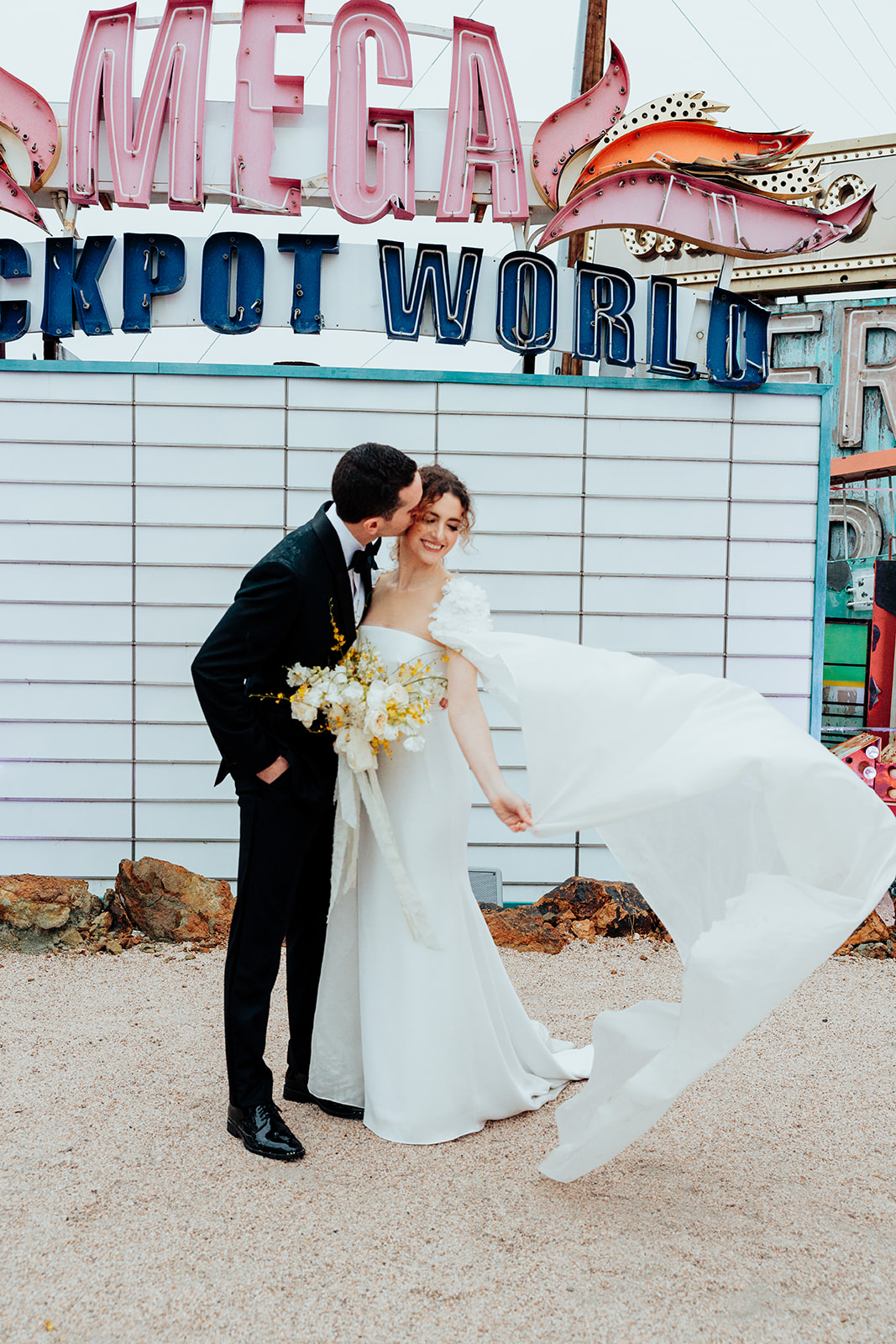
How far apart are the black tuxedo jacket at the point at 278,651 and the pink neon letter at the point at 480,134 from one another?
277 centimetres

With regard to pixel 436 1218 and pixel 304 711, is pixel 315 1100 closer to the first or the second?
pixel 436 1218

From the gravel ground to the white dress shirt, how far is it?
1.51 meters

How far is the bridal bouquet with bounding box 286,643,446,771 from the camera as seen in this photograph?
96.2 inches

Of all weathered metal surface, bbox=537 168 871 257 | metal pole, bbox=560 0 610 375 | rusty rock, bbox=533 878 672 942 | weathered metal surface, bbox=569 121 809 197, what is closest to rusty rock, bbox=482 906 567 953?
rusty rock, bbox=533 878 672 942

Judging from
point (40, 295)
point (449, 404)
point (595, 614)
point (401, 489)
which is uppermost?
point (40, 295)

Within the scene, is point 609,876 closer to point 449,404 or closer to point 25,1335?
point 449,404

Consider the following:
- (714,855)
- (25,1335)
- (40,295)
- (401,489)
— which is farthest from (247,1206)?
(40,295)

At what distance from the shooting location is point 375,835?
262cm

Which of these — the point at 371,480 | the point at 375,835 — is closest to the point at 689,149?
the point at 371,480

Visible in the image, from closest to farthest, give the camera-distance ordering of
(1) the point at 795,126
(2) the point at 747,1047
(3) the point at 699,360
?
(2) the point at 747,1047 → (1) the point at 795,126 → (3) the point at 699,360

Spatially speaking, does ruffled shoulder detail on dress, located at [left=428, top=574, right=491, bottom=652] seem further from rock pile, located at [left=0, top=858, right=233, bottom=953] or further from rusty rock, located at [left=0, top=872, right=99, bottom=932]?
rusty rock, located at [left=0, top=872, right=99, bottom=932]

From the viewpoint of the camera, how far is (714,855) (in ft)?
7.93

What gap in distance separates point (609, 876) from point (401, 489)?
3207mm

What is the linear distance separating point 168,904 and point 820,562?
3.73 metres
